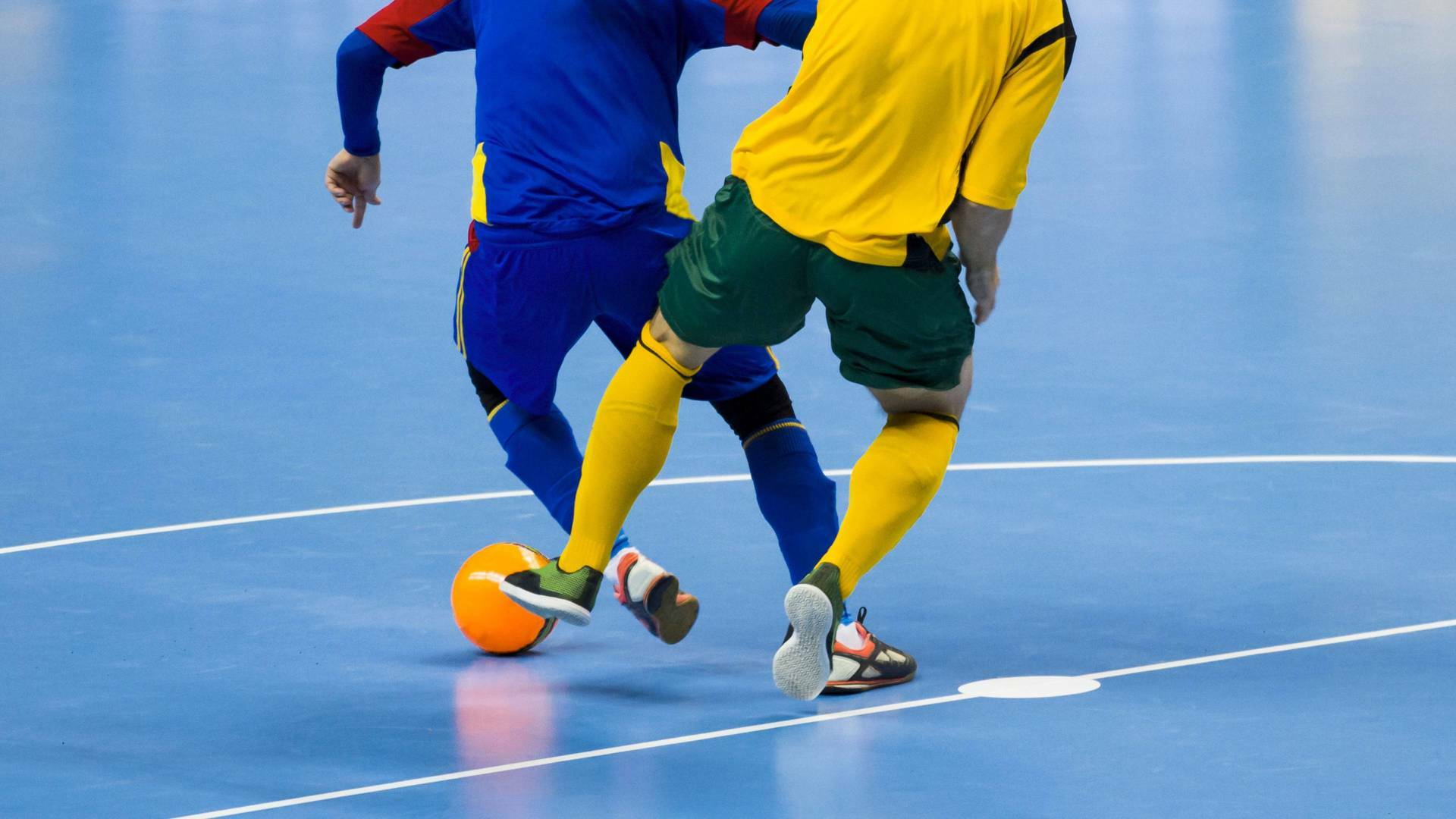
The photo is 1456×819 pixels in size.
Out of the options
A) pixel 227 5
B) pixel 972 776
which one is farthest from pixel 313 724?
pixel 227 5

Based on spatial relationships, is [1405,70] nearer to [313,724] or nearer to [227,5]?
[227,5]

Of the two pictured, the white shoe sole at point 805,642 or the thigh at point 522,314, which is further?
the thigh at point 522,314

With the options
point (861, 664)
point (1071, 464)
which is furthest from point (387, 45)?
point (1071, 464)

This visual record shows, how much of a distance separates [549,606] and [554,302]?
2.35 ft

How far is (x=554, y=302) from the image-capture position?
5.26m

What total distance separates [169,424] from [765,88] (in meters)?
6.88

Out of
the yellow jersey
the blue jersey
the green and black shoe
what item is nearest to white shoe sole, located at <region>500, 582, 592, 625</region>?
the green and black shoe

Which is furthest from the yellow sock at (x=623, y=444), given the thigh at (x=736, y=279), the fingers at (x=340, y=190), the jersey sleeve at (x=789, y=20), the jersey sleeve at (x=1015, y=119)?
the fingers at (x=340, y=190)

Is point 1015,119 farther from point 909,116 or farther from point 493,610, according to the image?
point 493,610

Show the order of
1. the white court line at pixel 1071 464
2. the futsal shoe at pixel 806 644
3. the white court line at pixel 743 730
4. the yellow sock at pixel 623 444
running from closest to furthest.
→ the white court line at pixel 743 730, the futsal shoe at pixel 806 644, the yellow sock at pixel 623 444, the white court line at pixel 1071 464

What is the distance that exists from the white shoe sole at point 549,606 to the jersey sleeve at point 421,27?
1.29 meters

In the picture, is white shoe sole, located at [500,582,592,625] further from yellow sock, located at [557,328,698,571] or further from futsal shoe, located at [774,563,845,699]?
futsal shoe, located at [774,563,845,699]

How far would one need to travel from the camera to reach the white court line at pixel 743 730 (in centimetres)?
451

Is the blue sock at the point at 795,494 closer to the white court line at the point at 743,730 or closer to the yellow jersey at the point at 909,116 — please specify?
the white court line at the point at 743,730
